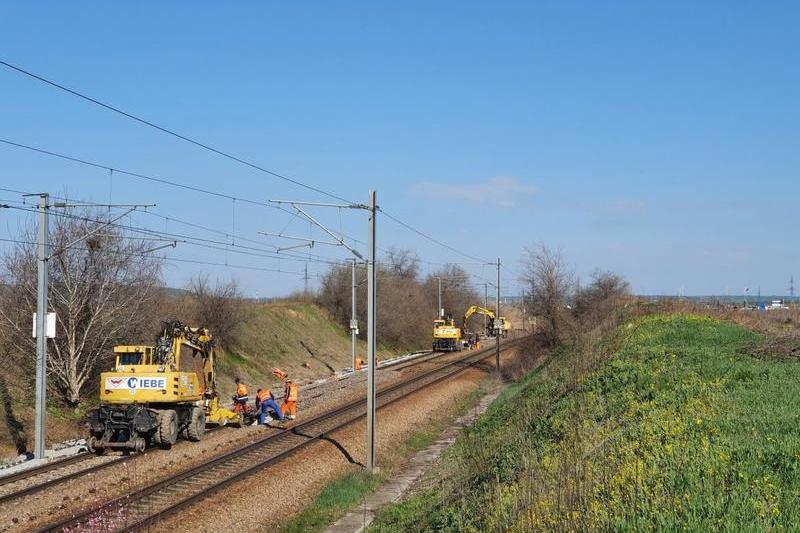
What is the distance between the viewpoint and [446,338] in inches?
2776

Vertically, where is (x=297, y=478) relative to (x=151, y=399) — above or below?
below

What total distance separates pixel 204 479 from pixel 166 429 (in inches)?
157

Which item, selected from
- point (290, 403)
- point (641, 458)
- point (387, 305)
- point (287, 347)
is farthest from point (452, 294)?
point (641, 458)

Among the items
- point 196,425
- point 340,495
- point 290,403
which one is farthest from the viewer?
point 290,403

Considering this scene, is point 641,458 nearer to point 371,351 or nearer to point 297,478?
point 297,478

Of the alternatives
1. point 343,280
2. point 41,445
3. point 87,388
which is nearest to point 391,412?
point 87,388

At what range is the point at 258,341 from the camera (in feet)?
167

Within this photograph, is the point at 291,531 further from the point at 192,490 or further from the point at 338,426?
the point at 338,426

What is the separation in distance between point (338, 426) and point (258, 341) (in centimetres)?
2498

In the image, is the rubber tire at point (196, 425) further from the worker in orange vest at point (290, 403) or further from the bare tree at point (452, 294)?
the bare tree at point (452, 294)

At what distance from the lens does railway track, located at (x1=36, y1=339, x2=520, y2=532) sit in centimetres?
1407

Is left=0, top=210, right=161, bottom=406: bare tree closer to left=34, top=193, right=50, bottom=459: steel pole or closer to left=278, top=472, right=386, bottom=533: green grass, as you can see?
left=34, top=193, right=50, bottom=459: steel pole

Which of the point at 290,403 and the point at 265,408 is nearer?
the point at 265,408

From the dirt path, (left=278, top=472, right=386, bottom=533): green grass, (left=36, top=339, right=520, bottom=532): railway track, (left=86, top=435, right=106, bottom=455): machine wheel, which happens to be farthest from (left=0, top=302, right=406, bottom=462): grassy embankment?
(left=278, top=472, right=386, bottom=533): green grass
